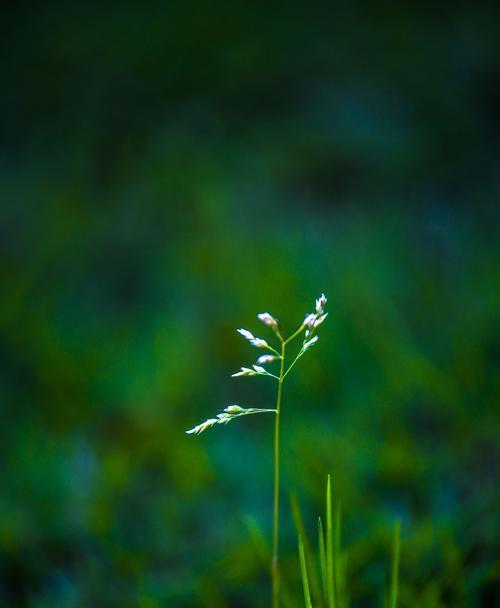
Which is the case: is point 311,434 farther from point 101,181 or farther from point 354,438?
point 101,181

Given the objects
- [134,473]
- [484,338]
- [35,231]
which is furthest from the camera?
[35,231]

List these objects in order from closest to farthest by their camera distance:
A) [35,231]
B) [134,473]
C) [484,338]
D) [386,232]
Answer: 1. [134,473]
2. [484,338]
3. [386,232]
4. [35,231]

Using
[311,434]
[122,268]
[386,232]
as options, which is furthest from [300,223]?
[311,434]

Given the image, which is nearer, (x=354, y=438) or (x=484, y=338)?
(x=354, y=438)

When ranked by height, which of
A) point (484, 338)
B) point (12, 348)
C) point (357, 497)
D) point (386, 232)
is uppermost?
point (386, 232)

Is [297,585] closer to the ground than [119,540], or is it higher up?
closer to the ground

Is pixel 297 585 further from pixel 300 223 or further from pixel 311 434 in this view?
pixel 300 223


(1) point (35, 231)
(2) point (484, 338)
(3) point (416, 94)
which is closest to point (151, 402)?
(2) point (484, 338)
